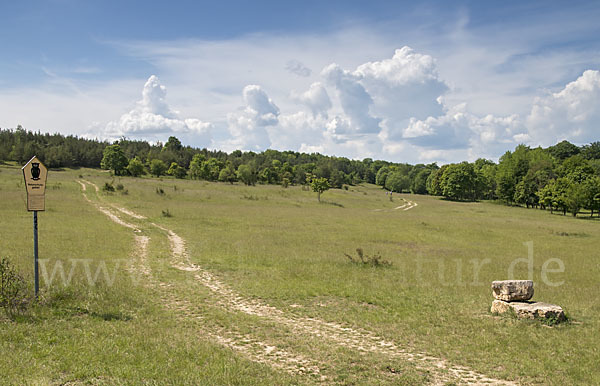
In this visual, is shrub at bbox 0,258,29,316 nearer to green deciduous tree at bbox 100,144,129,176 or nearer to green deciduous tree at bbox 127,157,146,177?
green deciduous tree at bbox 127,157,146,177

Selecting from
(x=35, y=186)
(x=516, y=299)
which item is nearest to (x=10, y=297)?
(x=35, y=186)

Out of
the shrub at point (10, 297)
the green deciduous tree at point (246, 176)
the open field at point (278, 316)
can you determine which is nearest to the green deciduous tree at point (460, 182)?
the green deciduous tree at point (246, 176)

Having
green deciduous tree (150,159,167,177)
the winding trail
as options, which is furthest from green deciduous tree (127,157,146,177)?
the winding trail

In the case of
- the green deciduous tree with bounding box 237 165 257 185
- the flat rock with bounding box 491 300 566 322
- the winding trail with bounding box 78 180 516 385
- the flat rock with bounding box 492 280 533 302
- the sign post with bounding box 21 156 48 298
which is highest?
the green deciduous tree with bounding box 237 165 257 185

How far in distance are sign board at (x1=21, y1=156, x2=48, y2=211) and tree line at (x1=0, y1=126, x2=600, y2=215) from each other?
7212 centimetres

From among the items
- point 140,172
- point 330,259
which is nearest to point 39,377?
point 330,259

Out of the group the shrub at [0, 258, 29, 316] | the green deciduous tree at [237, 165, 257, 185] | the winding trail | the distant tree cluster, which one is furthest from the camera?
the green deciduous tree at [237, 165, 257, 185]

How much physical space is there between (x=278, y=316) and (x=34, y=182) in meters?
8.82

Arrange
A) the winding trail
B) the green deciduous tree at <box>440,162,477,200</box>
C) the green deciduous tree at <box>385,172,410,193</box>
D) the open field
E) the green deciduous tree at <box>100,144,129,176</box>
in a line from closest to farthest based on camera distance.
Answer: the open field < the winding trail < the green deciduous tree at <box>440,162,477,200</box> < the green deciduous tree at <box>100,144,129,176</box> < the green deciduous tree at <box>385,172,410,193</box>

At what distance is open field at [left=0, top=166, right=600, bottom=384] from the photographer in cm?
877

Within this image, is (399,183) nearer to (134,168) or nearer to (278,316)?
(134,168)

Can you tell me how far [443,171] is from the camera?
442ft

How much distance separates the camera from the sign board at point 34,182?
11617 millimetres

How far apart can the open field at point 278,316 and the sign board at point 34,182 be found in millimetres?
2953
